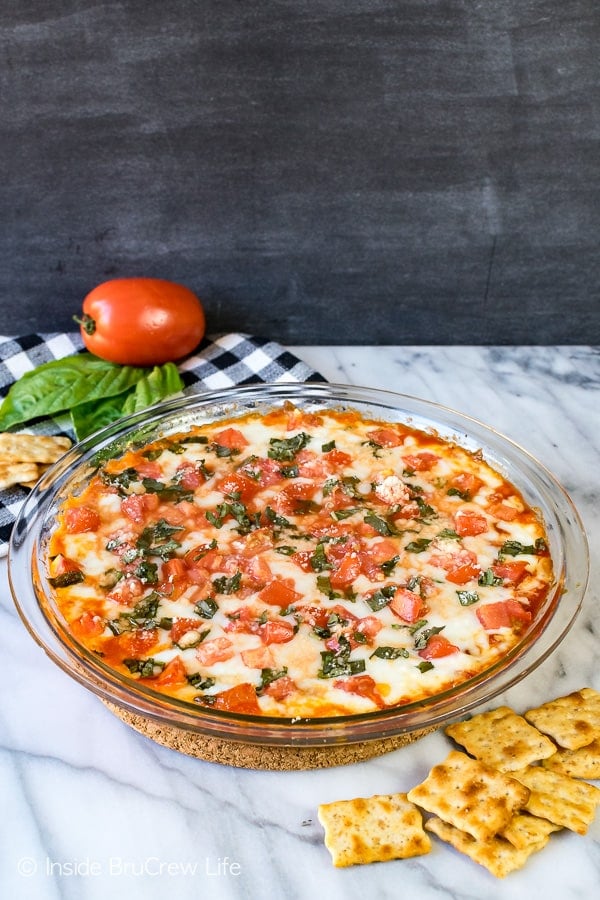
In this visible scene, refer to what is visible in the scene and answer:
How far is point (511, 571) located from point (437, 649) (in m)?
0.34

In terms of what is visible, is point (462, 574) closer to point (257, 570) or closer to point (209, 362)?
point (257, 570)

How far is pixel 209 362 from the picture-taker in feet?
11.1

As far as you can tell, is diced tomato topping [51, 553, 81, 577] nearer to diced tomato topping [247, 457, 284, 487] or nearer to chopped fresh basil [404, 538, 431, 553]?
diced tomato topping [247, 457, 284, 487]

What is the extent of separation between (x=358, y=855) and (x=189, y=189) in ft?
7.21

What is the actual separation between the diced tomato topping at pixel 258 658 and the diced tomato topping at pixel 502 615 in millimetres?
477

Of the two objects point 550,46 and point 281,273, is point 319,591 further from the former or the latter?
point 550,46

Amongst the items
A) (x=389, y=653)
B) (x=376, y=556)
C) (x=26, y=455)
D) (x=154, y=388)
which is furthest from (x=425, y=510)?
(x=26, y=455)

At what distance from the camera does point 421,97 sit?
3.08 m

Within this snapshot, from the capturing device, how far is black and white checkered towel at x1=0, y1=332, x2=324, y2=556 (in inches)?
128

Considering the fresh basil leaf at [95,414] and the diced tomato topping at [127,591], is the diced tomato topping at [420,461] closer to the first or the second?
the diced tomato topping at [127,591]

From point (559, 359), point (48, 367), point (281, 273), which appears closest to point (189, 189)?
point (281, 273)

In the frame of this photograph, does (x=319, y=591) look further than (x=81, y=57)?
No

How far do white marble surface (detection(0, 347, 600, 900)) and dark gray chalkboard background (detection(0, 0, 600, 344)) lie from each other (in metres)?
1.37

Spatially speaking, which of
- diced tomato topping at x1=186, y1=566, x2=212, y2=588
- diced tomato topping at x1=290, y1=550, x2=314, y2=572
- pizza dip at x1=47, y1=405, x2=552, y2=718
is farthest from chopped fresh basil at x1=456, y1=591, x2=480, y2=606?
diced tomato topping at x1=186, y1=566, x2=212, y2=588
